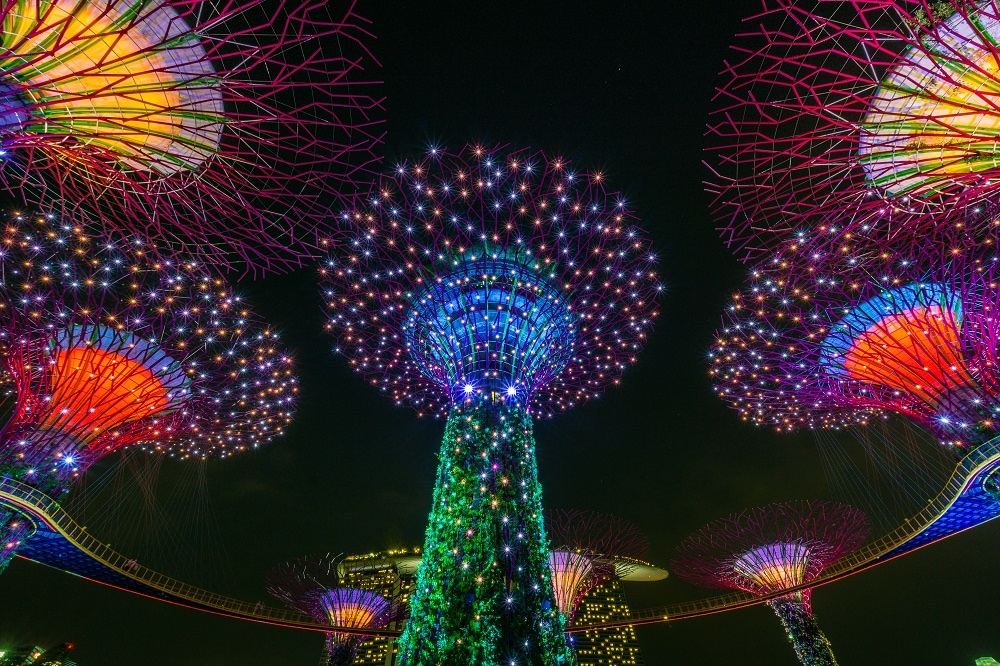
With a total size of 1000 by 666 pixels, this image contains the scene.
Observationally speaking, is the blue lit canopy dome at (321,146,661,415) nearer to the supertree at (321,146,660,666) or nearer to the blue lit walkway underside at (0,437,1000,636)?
the supertree at (321,146,660,666)

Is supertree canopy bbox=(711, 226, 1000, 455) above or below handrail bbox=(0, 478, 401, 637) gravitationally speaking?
above

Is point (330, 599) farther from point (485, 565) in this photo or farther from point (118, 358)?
point (485, 565)

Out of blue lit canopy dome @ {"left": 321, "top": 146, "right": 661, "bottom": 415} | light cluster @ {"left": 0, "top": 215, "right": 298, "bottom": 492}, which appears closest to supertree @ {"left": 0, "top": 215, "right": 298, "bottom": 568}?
light cluster @ {"left": 0, "top": 215, "right": 298, "bottom": 492}

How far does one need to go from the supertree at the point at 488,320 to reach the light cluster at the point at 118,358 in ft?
10.1

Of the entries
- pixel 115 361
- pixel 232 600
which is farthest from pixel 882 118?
pixel 232 600

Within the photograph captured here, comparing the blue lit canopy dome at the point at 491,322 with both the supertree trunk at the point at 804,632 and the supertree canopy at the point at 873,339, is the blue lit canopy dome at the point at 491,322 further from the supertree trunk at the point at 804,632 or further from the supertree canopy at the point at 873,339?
the supertree trunk at the point at 804,632

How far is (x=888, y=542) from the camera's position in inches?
689

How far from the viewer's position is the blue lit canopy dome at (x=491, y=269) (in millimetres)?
11539

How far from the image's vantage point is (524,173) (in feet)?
37.4

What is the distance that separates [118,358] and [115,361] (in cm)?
14

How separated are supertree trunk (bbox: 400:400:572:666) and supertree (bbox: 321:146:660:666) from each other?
0.9 inches

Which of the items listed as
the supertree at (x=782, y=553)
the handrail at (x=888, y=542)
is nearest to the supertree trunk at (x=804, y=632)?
the supertree at (x=782, y=553)

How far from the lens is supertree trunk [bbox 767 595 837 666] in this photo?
62.6 ft

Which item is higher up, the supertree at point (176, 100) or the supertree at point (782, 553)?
the supertree at point (782, 553)
